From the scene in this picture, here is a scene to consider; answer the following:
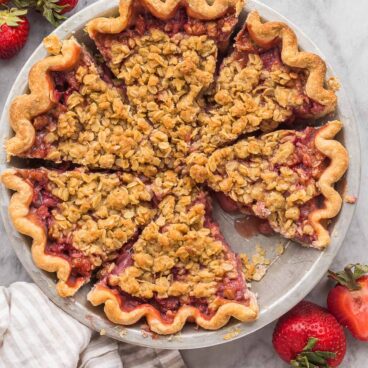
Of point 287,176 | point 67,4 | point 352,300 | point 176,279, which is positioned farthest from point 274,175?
point 67,4

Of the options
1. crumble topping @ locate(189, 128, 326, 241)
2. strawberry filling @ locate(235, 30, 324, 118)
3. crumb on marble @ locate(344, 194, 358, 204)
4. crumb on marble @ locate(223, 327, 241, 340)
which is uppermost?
strawberry filling @ locate(235, 30, 324, 118)

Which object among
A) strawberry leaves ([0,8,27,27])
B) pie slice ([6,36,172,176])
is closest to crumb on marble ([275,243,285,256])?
pie slice ([6,36,172,176])

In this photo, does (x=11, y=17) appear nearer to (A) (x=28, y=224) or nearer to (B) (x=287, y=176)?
(A) (x=28, y=224)

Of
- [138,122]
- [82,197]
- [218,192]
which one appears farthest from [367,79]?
[82,197]

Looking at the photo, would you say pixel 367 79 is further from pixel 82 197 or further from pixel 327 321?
pixel 82 197

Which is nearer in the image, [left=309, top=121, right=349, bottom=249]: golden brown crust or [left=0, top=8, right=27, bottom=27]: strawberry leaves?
[left=309, top=121, right=349, bottom=249]: golden brown crust

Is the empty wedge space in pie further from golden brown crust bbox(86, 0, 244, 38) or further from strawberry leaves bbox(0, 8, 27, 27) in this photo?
strawberry leaves bbox(0, 8, 27, 27)
